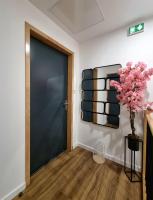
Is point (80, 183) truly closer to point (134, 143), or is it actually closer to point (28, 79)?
point (134, 143)

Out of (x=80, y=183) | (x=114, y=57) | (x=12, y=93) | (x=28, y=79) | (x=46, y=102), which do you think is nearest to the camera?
(x=12, y=93)

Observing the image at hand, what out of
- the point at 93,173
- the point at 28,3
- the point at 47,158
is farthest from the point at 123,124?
the point at 28,3

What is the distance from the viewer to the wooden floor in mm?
1279

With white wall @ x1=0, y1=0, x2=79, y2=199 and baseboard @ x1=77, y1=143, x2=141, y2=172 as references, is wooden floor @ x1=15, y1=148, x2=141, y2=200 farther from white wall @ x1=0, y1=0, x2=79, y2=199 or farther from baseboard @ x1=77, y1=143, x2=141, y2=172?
white wall @ x1=0, y1=0, x2=79, y2=199

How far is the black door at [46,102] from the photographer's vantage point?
1.57 metres

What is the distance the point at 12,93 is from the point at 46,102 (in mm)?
621

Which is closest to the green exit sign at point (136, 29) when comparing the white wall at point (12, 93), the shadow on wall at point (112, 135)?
the shadow on wall at point (112, 135)

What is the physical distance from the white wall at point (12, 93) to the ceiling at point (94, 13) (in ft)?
0.94

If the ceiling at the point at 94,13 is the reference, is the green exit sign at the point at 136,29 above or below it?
below

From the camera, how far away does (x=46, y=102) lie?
1.76 metres

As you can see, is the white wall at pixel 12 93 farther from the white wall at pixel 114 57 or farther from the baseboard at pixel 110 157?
the baseboard at pixel 110 157

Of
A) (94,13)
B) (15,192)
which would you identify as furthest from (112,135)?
(94,13)

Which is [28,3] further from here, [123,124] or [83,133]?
[83,133]

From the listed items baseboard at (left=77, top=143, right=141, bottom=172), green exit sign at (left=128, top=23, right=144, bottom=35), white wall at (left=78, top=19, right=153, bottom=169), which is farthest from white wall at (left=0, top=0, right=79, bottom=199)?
green exit sign at (left=128, top=23, right=144, bottom=35)
